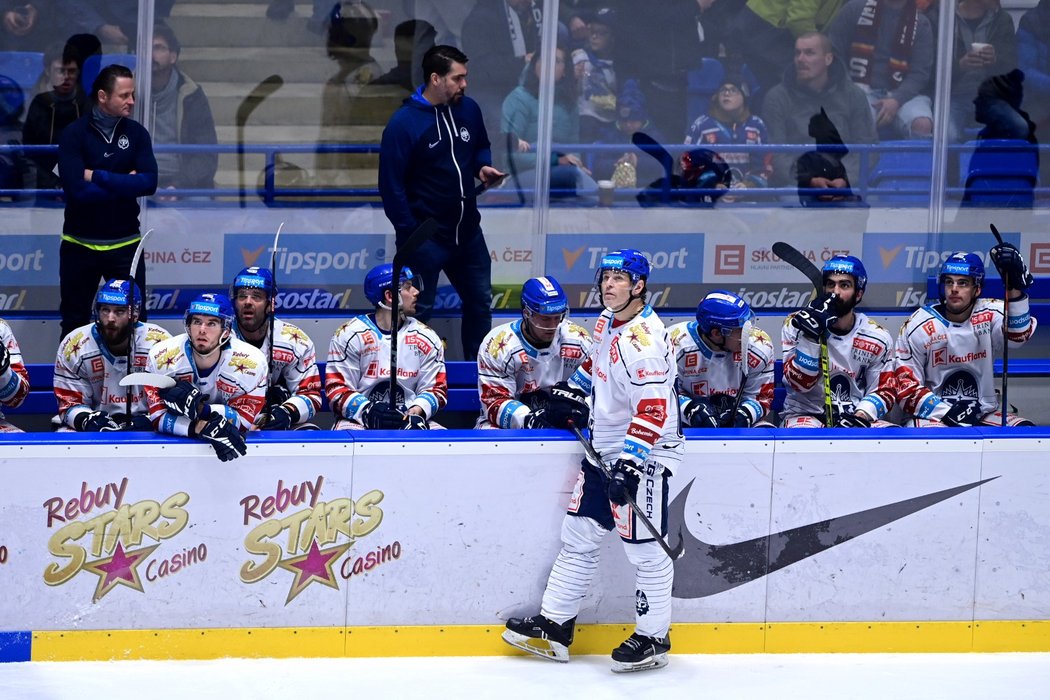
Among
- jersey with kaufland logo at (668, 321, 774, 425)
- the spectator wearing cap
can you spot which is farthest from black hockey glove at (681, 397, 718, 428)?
the spectator wearing cap

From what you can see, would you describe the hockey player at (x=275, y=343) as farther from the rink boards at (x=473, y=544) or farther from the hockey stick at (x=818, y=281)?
the hockey stick at (x=818, y=281)

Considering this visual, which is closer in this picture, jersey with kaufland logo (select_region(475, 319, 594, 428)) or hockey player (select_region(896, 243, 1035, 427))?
jersey with kaufland logo (select_region(475, 319, 594, 428))

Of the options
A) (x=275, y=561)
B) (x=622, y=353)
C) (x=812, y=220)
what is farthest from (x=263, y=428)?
(x=812, y=220)

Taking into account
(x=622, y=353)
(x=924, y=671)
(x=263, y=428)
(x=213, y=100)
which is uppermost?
(x=213, y=100)

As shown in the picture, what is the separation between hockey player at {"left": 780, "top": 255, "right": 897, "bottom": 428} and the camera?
19.2 ft

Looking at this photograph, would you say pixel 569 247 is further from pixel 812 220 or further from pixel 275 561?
pixel 275 561

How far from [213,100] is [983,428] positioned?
3698mm

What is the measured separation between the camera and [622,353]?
488 centimetres

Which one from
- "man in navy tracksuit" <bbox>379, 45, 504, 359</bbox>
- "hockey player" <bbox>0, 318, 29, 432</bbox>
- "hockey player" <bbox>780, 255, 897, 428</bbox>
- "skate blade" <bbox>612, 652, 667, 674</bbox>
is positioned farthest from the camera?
"man in navy tracksuit" <bbox>379, 45, 504, 359</bbox>

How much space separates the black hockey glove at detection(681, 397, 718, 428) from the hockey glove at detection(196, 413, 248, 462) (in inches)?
64.7

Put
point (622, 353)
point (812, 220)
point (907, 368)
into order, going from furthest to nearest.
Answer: point (812, 220), point (907, 368), point (622, 353)

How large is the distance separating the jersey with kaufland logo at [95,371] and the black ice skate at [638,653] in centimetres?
202

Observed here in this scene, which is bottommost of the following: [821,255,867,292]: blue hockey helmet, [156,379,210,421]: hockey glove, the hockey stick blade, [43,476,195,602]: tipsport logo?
[43,476,195,602]: tipsport logo

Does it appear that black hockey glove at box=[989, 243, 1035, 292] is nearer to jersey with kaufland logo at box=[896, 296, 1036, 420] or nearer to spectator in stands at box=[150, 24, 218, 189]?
jersey with kaufland logo at box=[896, 296, 1036, 420]
